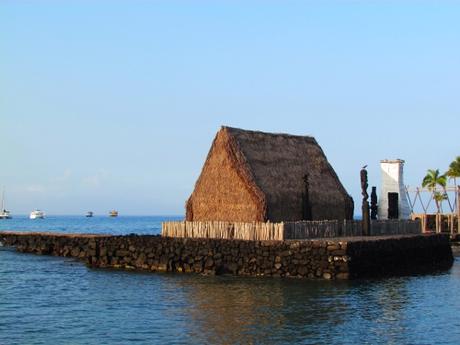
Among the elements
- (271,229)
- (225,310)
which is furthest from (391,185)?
(225,310)

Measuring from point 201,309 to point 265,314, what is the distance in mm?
2441

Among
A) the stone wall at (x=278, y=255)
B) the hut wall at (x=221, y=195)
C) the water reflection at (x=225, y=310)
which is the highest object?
the hut wall at (x=221, y=195)

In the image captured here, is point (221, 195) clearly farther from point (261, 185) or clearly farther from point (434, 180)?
point (434, 180)

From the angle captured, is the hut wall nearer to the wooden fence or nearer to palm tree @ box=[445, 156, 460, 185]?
the wooden fence

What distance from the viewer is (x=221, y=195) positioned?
131 ft

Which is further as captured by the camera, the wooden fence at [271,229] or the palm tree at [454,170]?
the palm tree at [454,170]

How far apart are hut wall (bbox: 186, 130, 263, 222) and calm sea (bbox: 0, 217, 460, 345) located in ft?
17.9

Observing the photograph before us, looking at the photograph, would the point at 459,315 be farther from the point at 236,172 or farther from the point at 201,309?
the point at 236,172

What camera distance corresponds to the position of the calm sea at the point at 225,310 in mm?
21031

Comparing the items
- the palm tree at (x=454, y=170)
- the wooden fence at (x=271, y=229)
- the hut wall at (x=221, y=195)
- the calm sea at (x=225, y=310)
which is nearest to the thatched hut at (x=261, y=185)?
the hut wall at (x=221, y=195)

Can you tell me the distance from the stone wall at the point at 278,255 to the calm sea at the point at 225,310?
0.84 metres

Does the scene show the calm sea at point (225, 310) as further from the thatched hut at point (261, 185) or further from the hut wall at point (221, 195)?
the thatched hut at point (261, 185)

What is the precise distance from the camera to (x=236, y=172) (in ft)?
127

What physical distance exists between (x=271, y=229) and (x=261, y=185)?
4861 mm
